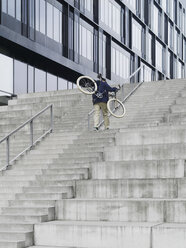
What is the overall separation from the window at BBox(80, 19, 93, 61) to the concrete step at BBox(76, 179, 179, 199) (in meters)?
29.1

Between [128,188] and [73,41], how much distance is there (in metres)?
28.7

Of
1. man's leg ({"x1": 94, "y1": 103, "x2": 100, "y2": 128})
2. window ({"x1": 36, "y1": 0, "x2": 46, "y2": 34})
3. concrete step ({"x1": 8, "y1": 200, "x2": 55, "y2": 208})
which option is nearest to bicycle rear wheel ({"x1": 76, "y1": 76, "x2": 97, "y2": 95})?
man's leg ({"x1": 94, "y1": 103, "x2": 100, "y2": 128})

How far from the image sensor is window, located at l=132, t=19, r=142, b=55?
51.1 meters

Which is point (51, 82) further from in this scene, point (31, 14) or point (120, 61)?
point (120, 61)

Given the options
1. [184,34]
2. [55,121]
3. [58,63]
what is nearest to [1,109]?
[55,121]

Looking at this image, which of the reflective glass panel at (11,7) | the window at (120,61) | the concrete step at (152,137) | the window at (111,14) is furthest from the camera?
the window at (120,61)

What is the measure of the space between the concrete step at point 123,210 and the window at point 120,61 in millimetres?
35898

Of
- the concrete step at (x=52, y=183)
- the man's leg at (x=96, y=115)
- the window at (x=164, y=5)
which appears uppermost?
the window at (x=164, y=5)

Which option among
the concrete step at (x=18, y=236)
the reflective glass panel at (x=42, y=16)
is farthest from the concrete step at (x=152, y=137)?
the reflective glass panel at (x=42, y=16)

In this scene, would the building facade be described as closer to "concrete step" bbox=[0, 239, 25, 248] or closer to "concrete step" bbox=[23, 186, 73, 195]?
"concrete step" bbox=[23, 186, 73, 195]

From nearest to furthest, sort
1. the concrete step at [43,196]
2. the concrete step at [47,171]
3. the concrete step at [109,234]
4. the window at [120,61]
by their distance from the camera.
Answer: the concrete step at [109,234] < the concrete step at [43,196] < the concrete step at [47,171] < the window at [120,61]

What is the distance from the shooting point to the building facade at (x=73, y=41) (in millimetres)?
31100

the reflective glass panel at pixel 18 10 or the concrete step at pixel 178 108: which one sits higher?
the reflective glass panel at pixel 18 10

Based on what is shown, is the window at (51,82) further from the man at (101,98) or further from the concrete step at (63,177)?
the concrete step at (63,177)
